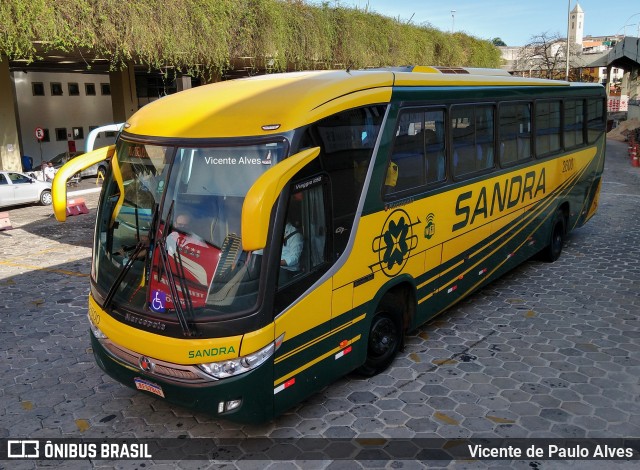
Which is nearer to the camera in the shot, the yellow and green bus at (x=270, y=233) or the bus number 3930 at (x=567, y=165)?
the yellow and green bus at (x=270, y=233)

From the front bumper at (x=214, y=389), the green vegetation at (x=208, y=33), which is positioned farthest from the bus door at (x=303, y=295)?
the green vegetation at (x=208, y=33)

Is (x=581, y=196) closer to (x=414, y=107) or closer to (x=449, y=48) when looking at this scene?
(x=414, y=107)

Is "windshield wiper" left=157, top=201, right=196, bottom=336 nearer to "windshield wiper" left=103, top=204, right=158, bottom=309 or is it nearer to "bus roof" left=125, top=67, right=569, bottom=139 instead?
"windshield wiper" left=103, top=204, right=158, bottom=309

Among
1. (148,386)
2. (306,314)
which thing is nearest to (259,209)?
(306,314)

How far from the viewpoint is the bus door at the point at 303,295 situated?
4.61 m

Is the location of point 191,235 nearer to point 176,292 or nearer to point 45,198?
point 176,292

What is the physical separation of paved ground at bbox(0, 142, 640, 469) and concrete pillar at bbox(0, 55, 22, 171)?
1562cm

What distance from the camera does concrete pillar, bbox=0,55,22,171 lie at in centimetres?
2222

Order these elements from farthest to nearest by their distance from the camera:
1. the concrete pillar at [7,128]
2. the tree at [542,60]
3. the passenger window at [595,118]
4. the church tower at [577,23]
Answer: the church tower at [577,23], the tree at [542,60], the concrete pillar at [7,128], the passenger window at [595,118]

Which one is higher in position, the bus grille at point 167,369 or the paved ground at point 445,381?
the bus grille at point 167,369

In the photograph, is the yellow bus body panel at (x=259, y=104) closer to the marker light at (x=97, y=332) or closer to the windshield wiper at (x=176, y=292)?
the windshield wiper at (x=176, y=292)

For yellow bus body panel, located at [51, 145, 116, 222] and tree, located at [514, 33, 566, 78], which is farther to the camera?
tree, located at [514, 33, 566, 78]

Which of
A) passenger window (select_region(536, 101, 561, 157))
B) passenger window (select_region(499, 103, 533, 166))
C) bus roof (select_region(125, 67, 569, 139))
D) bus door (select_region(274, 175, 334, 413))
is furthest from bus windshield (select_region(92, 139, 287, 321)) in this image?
passenger window (select_region(536, 101, 561, 157))

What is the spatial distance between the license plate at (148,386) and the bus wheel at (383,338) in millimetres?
2280
